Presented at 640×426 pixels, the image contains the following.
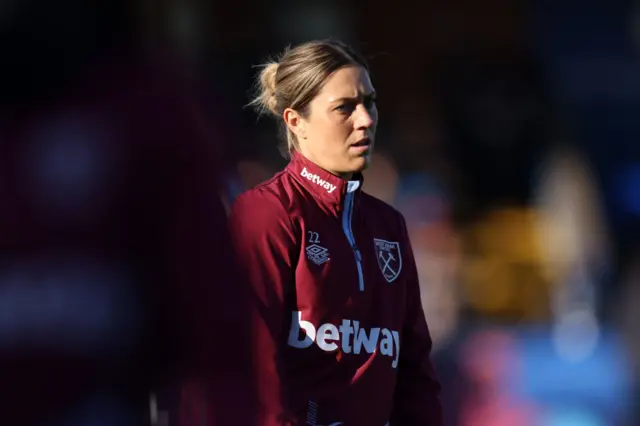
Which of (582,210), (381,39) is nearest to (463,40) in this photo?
(381,39)

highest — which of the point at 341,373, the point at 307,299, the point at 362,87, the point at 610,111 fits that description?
the point at 610,111

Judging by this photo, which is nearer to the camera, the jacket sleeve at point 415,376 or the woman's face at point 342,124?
the woman's face at point 342,124

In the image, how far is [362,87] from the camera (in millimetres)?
3059

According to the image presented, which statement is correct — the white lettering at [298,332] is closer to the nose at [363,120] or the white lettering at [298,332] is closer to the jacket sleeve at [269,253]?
the jacket sleeve at [269,253]

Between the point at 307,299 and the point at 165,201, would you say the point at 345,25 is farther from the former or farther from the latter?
the point at 165,201

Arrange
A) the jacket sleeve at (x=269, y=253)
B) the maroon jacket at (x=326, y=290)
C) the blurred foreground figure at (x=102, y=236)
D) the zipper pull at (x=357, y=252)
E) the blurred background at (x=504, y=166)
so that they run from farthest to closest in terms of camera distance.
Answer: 1. the blurred background at (x=504, y=166)
2. the zipper pull at (x=357, y=252)
3. the maroon jacket at (x=326, y=290)
4. the jacket sleeve at (x=269, y=253)
5. the blurred foreground figure at (x=102, y=236)

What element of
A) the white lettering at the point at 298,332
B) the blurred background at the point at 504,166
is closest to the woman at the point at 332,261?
the white lettering at the point at 298,332

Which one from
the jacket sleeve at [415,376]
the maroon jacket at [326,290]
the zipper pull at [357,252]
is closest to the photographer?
the maroon jacket at [326,290]

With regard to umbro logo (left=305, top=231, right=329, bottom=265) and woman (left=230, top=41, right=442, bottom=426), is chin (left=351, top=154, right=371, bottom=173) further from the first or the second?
umbro logo (left=305, top=231, right=329, bottom=265)

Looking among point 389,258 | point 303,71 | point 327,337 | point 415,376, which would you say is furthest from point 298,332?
point 303,71

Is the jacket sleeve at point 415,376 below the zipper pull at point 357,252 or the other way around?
below

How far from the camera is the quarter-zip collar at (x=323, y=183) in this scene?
3008 millimetres

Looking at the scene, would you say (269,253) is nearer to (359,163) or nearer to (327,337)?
→ (327,337)

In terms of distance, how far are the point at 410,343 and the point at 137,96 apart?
1872 millimetres
